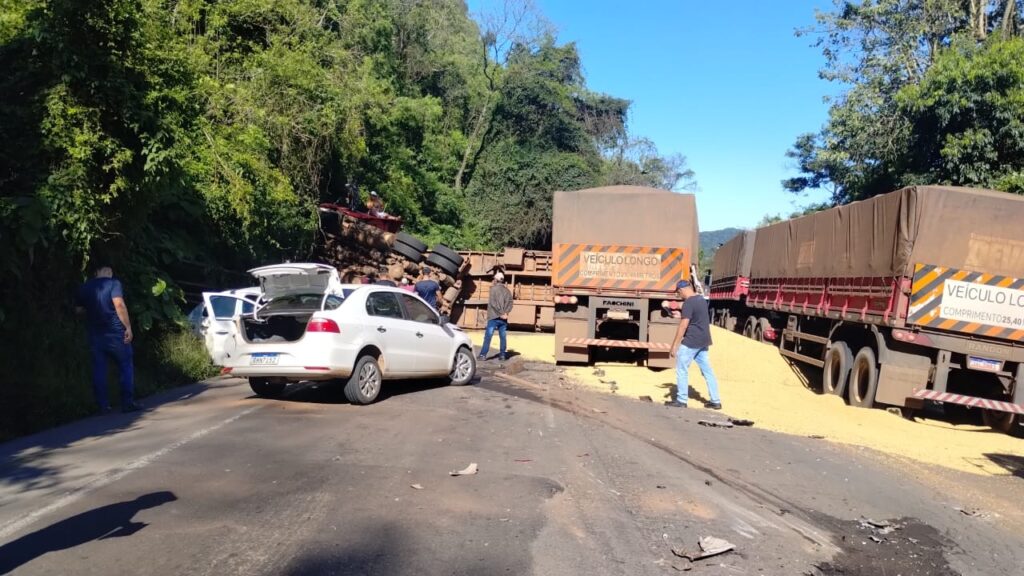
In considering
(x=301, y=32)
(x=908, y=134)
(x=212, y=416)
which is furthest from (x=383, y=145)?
(x=212, y=416)

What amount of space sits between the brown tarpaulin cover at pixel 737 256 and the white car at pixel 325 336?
1471 cm

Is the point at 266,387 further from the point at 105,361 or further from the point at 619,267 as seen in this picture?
the point at 619,267

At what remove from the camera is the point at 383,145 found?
26.2 metres

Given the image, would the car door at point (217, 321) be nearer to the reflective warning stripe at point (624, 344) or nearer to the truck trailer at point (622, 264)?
the truck trailer at point (622, 264)

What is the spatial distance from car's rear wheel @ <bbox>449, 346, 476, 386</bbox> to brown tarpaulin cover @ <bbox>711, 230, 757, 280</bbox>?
42.5 feet

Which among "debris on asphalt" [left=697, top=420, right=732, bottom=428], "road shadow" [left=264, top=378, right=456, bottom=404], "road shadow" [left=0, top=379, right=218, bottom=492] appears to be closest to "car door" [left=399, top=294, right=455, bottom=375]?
"road shadow" [left=264, top=378, right=456, bottom=404]

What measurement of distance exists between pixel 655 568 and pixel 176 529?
309 centimetres

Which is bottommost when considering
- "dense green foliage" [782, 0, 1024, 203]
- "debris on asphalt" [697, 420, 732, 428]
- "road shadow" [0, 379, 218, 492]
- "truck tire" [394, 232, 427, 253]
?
"road shadow" [0, 379, 218, 492]

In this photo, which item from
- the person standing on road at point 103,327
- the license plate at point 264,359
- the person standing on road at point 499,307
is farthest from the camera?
the person standing on road at point 499,307

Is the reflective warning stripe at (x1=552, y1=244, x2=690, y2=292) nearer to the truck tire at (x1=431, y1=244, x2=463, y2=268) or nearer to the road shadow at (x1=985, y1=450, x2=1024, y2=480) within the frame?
the road shadow at (x1=985, y1=450, x2=1024, y2=480)

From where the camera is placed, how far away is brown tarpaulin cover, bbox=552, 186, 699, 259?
13.9 metres

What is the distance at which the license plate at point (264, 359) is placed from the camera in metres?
9.12

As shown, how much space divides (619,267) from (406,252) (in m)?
9.33

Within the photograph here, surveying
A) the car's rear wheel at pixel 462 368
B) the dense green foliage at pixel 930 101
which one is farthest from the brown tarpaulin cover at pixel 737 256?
the car's rear wheel at pixel 462 368
